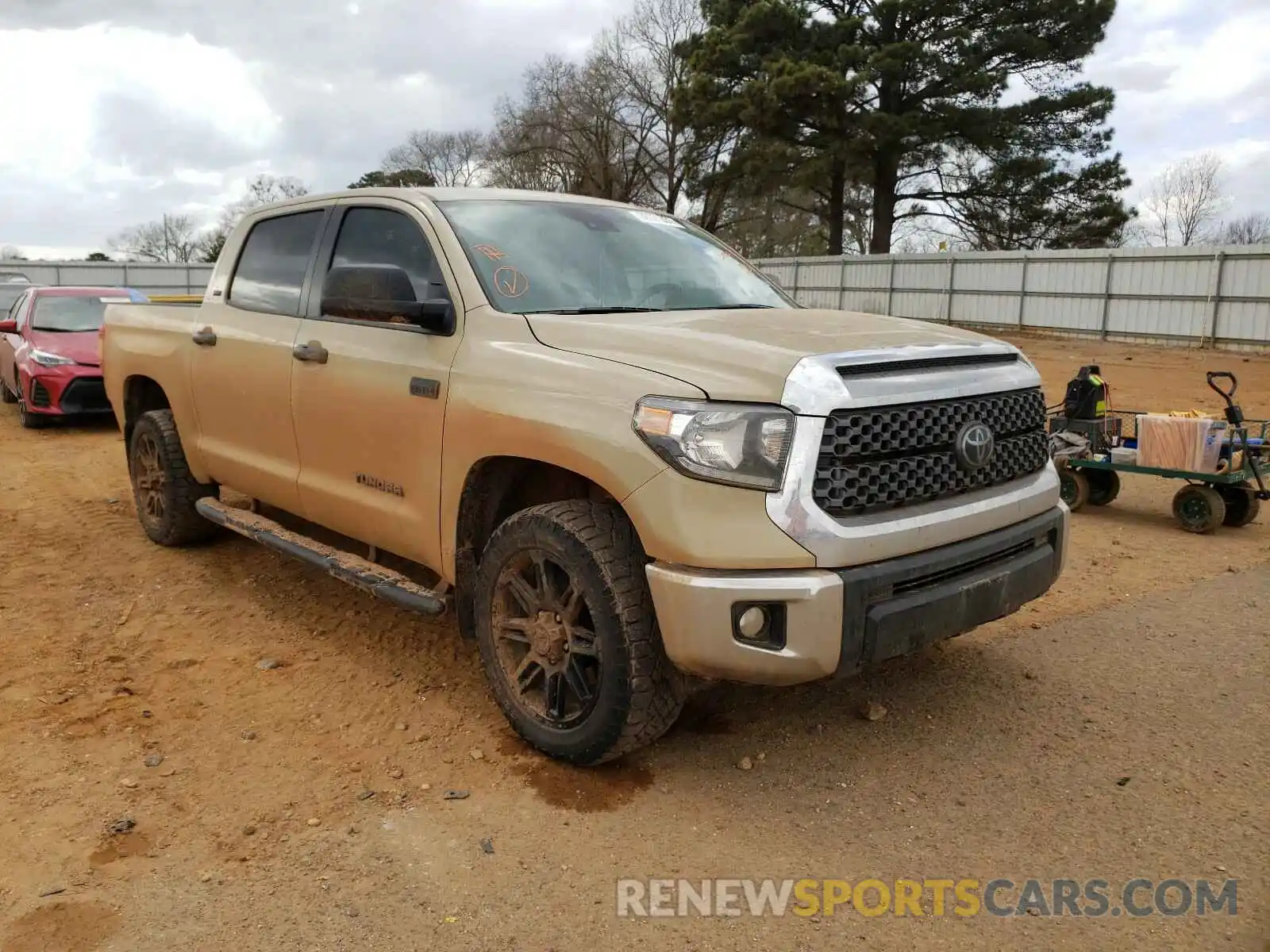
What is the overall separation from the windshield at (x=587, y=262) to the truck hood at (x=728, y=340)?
190 mm

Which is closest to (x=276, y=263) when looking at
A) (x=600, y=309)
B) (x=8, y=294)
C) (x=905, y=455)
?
(x=600, y=309)

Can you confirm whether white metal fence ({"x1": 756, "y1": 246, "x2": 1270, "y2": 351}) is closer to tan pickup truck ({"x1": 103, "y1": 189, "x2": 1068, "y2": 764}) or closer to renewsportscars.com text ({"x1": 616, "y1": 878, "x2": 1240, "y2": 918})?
tan pickup truck ({"x1": 103, "y1": 189, "x2": 1068, "y2": 764})

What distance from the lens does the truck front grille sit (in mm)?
3033

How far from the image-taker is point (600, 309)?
3.92m

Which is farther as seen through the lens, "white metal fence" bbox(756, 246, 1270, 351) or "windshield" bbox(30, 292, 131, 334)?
"white metal fence" bbox(756, 246, 1270, 351)

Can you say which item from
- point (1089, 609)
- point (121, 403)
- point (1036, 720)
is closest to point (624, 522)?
point (1036, 720)

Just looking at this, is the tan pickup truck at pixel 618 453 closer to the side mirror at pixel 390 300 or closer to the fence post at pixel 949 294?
the side mirror at pixel 390 300

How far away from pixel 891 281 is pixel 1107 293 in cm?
643

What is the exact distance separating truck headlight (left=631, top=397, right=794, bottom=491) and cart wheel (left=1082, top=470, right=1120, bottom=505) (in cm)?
596

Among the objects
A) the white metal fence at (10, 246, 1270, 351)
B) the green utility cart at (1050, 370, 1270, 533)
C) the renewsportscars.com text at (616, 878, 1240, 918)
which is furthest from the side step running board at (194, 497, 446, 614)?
the white metal fence at (10, 246, 1270, 351)

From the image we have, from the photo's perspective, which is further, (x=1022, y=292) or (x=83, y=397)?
(x=1022, y=292)

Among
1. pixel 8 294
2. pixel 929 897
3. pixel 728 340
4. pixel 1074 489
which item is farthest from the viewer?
pixel 8 294

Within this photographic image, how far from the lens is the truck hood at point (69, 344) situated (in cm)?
1154

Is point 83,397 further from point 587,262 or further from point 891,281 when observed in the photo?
point 891,281
